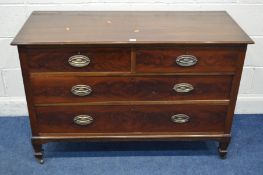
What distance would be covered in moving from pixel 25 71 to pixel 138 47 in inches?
22.7

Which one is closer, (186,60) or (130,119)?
(186,60)

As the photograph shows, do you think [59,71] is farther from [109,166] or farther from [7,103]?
[7,103]

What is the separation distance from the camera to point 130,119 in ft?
6.41

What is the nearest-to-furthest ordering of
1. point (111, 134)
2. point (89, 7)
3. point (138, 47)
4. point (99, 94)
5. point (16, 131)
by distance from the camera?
point (138, 47)
point (99, 94)
point (111, 134)
point (89, 7)
point (16, 131)

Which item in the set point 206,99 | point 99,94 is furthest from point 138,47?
point 206,99

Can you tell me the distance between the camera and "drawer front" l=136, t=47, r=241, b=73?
68.0 inches

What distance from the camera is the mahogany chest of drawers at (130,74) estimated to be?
1.71 meters

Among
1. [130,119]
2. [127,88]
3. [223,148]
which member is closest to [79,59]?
[127,88]

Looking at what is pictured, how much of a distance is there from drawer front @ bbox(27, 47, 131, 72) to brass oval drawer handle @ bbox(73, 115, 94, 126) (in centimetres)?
30

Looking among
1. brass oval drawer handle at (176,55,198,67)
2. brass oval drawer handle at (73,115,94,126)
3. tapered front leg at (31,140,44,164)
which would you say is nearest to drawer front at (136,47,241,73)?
brass oval drawer handle at (176,55,198,67)

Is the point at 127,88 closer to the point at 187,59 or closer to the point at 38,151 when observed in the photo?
the point at 187,59

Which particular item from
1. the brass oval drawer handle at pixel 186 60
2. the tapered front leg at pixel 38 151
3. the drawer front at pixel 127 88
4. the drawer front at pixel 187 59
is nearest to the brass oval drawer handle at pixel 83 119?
the drawer front at pixel 127 88

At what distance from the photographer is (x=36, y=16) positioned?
2.02m

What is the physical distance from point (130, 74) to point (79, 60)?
27 cm
